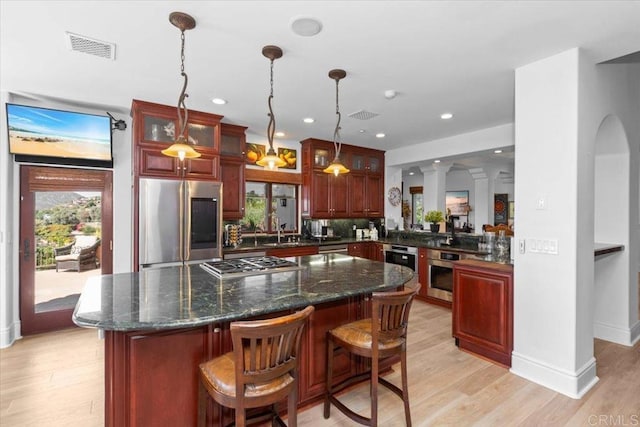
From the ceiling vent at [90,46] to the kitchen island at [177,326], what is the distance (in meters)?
1.79

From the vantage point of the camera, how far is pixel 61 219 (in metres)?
3.82

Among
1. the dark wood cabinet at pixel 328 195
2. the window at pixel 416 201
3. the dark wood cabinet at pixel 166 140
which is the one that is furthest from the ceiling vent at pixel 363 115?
the window at pixel 416 201

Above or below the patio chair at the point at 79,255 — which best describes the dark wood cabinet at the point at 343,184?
above

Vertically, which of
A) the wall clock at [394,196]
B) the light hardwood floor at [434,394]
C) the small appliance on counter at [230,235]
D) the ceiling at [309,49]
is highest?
the ceiling at [309,49]

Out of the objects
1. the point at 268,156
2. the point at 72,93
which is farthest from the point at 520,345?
the point at 72,93

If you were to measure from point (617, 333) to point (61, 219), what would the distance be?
6.60m

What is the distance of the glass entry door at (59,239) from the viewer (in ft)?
12.0

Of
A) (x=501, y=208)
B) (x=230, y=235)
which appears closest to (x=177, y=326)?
(x=230, y=235)

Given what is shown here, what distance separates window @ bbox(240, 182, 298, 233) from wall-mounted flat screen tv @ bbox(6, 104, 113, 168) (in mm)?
2052

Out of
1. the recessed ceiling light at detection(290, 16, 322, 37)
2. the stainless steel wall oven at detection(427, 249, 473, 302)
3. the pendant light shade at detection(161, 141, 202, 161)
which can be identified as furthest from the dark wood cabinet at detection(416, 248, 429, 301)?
the pendant light shade at detection(161, 141, 202, 161)

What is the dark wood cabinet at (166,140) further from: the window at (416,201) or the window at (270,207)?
the window at (416,201)

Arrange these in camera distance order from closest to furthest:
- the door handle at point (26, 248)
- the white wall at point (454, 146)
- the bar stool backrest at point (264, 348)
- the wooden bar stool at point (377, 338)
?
1. the bar stool backrest at point (264, 348)
2. the wooden bar stool at point (377, 338)
3. the door handle at point (26, 248)
4. the white wall at point (454, 146)

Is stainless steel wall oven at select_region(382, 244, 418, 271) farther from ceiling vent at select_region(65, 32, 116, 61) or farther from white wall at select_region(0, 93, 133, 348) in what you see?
ceiling vent at select_region(65, 32, 116, 61)

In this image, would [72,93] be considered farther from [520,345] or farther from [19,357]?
[520,345]
